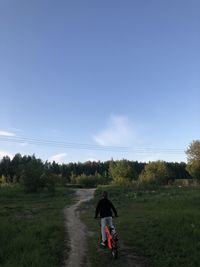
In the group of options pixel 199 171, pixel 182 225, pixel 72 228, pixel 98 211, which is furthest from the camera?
pixel 199 171

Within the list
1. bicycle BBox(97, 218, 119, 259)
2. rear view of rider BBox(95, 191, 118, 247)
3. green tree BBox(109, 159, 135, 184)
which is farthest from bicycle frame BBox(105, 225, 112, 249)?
green tree BBox(109, 159, 135, 184)

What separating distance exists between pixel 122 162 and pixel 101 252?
68.2 meters

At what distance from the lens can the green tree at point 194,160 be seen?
71375 millimetres

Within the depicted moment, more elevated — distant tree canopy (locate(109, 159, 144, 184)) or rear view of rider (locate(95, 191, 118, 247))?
distant tree canopy (locate(109, 159, 144, 184))

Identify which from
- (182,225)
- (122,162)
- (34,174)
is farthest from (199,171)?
(182,225)

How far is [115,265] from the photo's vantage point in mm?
8695

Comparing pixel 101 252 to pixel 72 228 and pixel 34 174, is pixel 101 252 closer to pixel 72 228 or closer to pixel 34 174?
pixel 72 228

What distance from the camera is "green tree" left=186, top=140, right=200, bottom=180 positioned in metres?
71.4

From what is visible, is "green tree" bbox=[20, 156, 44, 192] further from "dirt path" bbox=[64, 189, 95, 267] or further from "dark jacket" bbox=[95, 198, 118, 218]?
"dark jacket" bbox=[95, 198, 118, 218]

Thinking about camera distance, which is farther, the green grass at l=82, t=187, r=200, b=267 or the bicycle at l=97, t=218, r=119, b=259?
the bicycle at l=97, t=218, r=119, b=259

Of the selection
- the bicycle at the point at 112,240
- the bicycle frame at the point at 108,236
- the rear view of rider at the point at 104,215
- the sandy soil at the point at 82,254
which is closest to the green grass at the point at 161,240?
the sandy soil at the point at 82,254

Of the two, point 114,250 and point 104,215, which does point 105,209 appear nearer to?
point 104,215

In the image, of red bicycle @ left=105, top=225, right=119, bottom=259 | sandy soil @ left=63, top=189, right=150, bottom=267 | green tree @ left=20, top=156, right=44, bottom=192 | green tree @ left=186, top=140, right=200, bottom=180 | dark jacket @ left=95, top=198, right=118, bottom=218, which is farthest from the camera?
green tree @ left=186, top=140, right=200, bottom=180

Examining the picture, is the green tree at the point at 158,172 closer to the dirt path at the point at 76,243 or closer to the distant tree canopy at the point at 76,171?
the distant tree canopy at the point at 76,171
